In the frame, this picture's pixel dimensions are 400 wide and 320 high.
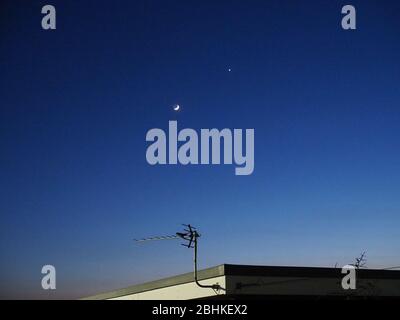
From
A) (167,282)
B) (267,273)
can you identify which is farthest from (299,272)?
(167,282)

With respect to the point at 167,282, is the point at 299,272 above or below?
above

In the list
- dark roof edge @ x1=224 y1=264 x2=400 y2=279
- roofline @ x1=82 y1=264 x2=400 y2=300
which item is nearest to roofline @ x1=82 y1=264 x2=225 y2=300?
roofline @ x1=82 y1=264 x2=400 y2=300

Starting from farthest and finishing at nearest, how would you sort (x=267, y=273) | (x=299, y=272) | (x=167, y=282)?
(x=167, y=282), (x=299, y=272), (x=267, y=273)

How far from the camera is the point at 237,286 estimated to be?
22578 mm

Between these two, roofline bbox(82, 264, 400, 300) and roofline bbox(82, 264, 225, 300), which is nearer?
roofline bbox(82, 264, 400, 300)

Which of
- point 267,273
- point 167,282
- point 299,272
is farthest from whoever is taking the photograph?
point 167,282

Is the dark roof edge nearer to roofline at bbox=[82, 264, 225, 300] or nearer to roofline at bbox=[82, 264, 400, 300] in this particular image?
roofline at bbox=[82, 264, 400, 300]

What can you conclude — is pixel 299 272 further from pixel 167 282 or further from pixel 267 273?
pixel 167 282

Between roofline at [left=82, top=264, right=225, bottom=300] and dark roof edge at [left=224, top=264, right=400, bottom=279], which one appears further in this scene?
roofline at [left=82, top=264, right=225, bottom=300]

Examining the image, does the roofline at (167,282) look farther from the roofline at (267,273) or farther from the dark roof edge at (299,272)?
the dark roof edge at (299,272)

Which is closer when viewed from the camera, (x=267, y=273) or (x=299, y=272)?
(x=267, y=273)
